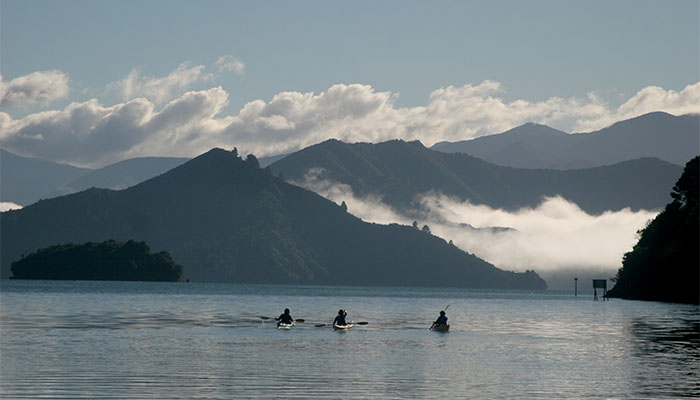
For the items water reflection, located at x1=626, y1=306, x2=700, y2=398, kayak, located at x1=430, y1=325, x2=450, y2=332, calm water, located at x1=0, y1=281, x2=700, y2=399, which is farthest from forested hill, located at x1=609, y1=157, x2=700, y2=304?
kayak, located at x1=430, y1=325, x2=450, y2=332

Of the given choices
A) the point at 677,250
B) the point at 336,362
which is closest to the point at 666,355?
the point at 336,362

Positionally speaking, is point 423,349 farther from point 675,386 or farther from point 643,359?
point 675,386

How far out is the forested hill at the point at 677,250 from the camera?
161125mm

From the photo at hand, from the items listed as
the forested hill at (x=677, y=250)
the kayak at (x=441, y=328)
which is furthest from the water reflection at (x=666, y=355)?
the forested hill at (x=677, y=250)

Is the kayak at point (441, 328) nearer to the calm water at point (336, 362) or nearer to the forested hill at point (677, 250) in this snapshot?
the calm water at point (336, 362)

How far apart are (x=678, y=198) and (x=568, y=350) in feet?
432

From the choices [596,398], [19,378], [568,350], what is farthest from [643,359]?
[19,378]

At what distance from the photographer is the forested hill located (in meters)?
161

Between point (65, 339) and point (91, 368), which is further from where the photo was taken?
point (65, 339)

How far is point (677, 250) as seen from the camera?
16150 cm

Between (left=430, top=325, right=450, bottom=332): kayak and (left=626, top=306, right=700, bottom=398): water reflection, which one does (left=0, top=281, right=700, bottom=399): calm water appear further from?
(left=430, top=325, right=450, bottom=332): kayak

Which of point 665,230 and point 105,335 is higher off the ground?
point 665,230

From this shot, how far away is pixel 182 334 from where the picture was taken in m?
77.2

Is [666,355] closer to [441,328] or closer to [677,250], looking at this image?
[441,328]
